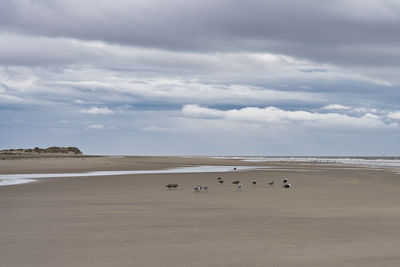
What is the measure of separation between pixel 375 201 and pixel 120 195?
11.5 metres

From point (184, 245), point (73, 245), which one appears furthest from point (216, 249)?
point (73, 245)

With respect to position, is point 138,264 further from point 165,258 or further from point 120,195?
point 120,195

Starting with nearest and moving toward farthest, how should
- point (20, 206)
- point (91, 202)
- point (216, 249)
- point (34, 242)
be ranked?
point (216, 249) → point (34, 242) → point (20, 206) → point (91, 202)

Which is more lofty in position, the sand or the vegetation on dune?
the vegetation on dune

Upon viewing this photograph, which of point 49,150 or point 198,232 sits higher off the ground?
point 49,150

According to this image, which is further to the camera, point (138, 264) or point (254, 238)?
point (254, 238)

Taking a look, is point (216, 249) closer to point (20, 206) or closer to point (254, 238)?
point (254, 238)

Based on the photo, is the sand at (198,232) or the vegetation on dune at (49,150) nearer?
the sand at (198,232)

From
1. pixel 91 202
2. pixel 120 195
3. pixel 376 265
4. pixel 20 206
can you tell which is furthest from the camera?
pixel 120 195

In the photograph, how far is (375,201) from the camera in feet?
62.8

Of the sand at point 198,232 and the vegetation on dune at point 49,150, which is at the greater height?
the vegetation on dune at point 49,150

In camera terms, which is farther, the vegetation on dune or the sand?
the vegetation on dune

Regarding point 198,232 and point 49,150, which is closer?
point 198,232

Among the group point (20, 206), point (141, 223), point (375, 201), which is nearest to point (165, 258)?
point (141, 223)
